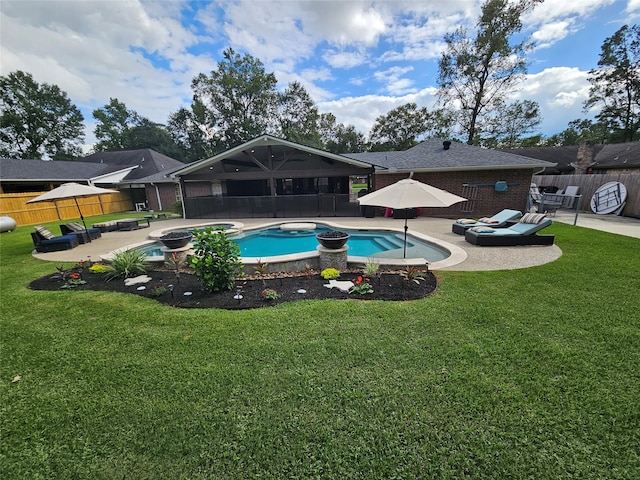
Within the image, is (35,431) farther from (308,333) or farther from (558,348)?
(558,348)

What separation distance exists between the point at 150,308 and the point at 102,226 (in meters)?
10.5

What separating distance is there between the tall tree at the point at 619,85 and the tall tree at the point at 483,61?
1425 cm

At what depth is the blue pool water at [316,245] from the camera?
24.6ft

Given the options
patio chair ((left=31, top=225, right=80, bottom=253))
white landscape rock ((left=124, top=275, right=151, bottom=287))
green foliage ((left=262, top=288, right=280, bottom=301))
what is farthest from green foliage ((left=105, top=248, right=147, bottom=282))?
patio chair ((left=31, top=225, right=80, bottom=253))

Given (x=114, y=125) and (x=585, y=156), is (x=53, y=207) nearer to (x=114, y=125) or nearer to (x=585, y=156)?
(x=114, y=125)

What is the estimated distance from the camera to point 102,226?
38.3ft

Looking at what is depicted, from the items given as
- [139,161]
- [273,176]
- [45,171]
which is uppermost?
[139,161]

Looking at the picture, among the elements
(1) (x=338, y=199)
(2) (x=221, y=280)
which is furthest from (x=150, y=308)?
(1) (x=338, y=199)

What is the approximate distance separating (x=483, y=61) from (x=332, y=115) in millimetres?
26208

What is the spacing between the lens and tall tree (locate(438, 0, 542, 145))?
65.5ft

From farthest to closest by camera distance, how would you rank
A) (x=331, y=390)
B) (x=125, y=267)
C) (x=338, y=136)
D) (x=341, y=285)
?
(x=338, y=136) → (x=125, y=267) → (x=341, y=285) → (x=331, y=390)

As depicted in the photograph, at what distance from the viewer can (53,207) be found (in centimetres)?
1677

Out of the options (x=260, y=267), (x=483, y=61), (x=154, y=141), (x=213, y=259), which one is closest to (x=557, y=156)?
(x=483, y=61)

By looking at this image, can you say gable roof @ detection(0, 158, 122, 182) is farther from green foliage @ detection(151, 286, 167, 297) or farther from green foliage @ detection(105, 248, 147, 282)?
green foliage @ detection(151, 286, 167, 297)
